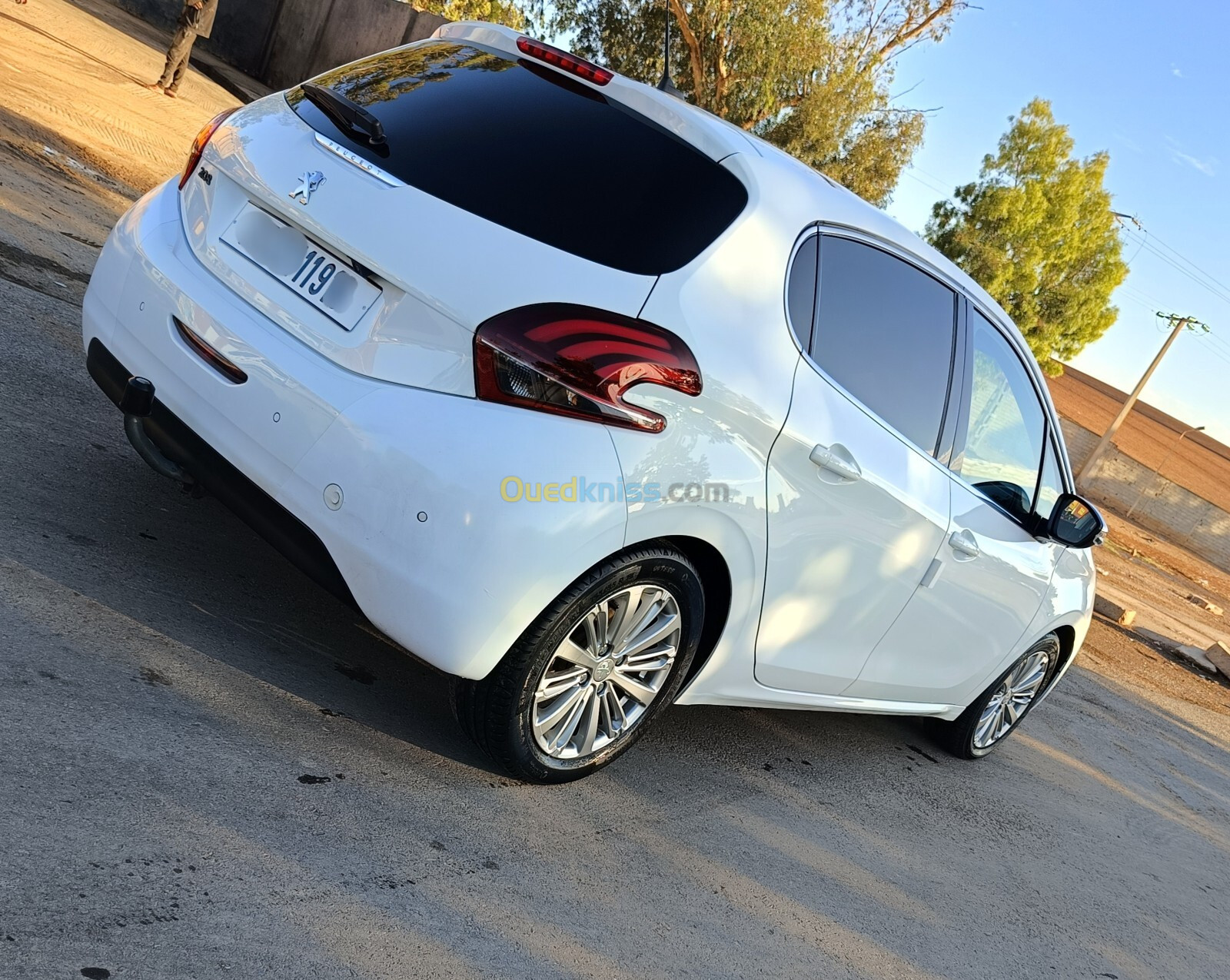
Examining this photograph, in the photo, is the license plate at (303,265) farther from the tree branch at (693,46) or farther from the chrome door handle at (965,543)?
the tree branch at (693,46)

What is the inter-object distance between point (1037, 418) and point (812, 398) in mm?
1832

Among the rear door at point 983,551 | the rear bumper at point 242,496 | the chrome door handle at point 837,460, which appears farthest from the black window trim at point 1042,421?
the rear bumper at point 242,496

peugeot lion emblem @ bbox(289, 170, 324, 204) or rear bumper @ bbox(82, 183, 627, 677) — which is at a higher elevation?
peugeot lion emblem @ bbox(289, 170, 324, 204)

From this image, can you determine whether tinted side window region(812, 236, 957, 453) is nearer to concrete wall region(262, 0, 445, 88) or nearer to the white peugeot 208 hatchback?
the white peugeot 208 hatchback

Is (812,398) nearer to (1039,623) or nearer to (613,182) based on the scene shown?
(613,182)

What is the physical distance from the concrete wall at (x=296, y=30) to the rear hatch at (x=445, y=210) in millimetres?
18146

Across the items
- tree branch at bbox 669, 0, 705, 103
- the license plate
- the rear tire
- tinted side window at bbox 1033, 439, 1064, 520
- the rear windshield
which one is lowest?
the rear tire

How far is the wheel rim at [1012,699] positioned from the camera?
555cm

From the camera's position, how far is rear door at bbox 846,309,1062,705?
14.3 ft

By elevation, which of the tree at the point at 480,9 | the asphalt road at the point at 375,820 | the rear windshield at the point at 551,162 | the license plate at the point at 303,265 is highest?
the tree at the point at 480,9

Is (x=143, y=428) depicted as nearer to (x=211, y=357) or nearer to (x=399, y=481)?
(x=211, y=357)

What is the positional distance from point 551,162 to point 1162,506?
35694 mm

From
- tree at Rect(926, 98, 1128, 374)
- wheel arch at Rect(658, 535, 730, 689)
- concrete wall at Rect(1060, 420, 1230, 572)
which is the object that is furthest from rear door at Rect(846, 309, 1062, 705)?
tree at Rect(926, 98, 1128, 374)

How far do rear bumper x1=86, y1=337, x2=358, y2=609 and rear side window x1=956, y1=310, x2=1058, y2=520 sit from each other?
2.40 m
